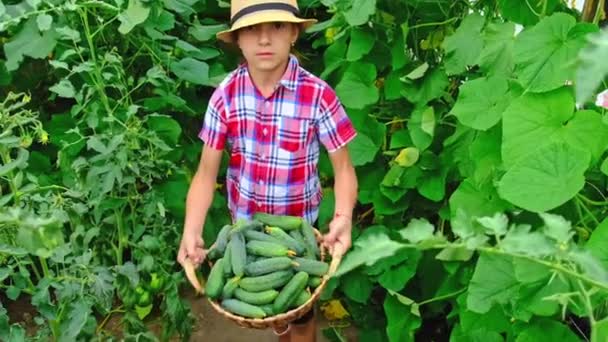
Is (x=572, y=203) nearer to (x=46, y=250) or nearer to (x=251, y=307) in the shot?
(x=251, y=307)

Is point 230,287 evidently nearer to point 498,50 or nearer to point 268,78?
point 268,78

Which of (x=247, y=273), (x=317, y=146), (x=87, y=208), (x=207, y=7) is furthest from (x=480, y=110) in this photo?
(x=207, y=7)

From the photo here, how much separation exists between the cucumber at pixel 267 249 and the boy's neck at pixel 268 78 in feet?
1.18

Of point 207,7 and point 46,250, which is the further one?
point 207,7

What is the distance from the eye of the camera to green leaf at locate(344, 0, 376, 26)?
243cm

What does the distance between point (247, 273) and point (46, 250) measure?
741mm

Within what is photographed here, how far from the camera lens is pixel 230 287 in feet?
7.02

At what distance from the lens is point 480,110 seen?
2119mm

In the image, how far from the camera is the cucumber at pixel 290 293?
6.82 ft

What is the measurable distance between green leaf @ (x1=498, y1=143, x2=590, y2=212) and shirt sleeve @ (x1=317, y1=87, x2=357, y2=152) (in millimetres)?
592

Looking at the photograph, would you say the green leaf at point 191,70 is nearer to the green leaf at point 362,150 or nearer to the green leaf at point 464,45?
the green leaf at point 362,150

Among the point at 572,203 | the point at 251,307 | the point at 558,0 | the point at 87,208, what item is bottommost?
the point at 251,307

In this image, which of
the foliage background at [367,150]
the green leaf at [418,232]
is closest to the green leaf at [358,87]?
the foliage background at [367,150]

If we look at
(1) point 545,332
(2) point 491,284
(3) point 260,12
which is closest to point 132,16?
(3) point 260,12
